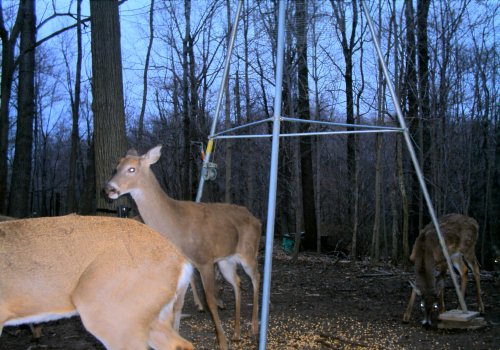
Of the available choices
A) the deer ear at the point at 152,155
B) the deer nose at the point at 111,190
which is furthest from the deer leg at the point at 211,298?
the deer ear at the point at 152,155

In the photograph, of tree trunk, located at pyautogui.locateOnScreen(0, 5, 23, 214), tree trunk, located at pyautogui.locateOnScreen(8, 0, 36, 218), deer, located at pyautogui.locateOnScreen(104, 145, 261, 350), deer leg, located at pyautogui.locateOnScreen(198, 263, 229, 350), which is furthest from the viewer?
tree trunk, located at pyautogui.locateOnScreen(0, 5, 23, 214)

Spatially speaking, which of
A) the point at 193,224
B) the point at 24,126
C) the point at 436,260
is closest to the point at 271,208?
the point at 193,224

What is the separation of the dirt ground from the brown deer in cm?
26

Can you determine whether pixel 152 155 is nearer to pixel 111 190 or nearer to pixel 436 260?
pixel 111 190

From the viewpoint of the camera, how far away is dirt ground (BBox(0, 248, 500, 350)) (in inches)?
237

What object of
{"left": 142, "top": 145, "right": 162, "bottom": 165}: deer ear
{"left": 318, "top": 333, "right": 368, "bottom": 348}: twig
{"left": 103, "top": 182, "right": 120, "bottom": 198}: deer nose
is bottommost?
{"left": 318, "top": 333, "right": 368, "bottom": 348}: twig

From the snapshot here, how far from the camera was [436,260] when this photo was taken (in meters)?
7.88

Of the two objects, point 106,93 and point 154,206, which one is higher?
point 106,93

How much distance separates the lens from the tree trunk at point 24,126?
52.4 feet

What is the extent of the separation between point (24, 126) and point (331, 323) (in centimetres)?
1233

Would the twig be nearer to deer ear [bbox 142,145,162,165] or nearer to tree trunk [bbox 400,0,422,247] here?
deer ear [bbox 142,145,162,165]

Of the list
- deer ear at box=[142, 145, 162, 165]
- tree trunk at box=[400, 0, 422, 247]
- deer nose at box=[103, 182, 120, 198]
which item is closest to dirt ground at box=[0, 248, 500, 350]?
deer nose at box=[103, 182, 120, 198]

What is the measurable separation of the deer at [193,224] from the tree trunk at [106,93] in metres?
0.94

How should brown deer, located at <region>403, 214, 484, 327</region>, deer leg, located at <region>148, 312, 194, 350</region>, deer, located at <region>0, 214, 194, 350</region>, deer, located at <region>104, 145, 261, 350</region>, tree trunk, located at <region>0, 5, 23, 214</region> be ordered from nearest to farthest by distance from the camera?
deer, located at <region>0, 214, 194, 350</region> < deer leg, located at <region>148, 312, 194, 350</region> < deer, located at <region>104, 145, 261, 350</region> < brown deer, located at <region>403, 214, 484, 327</region> < tree trunk, located at <region>0, 5, 23, 214</region>
